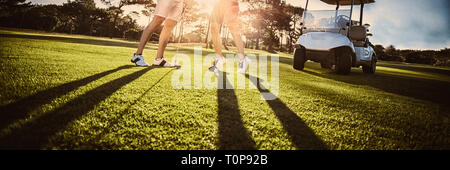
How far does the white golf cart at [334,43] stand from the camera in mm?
4855

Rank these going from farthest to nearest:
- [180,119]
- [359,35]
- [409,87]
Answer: [359,35] < [409,87] < [180,119]

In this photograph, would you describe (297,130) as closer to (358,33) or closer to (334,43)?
(334,43)

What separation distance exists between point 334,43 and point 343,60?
1.76 ft

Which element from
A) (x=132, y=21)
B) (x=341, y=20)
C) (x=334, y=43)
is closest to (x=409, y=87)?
(x=334, y=43)

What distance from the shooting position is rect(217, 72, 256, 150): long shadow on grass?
1.03m

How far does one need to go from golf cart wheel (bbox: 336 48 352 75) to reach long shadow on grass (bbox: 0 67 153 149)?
5.16 metres

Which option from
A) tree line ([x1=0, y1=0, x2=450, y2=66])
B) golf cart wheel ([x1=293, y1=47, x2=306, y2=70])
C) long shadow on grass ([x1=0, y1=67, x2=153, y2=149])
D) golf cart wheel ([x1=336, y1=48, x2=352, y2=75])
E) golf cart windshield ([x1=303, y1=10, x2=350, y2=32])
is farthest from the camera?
tree line ([x1=0, y1=0, x2=450, y2=66])

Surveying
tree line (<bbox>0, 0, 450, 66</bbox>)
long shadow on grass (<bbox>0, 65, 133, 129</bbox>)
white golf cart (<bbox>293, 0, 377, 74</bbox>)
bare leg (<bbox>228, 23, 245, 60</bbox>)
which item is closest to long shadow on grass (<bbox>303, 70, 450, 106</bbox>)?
white golf cart (<bbox>293, 0, 377, 74</bbox>)

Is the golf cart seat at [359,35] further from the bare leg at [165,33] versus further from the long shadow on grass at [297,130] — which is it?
the long shadow on grass at [297,130]

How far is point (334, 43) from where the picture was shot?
4742mm

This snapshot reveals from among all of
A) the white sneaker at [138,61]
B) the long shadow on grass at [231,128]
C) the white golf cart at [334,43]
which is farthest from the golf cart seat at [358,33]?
the white sneaker at [138,61]

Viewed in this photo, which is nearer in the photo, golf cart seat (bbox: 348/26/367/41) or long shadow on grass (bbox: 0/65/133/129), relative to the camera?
long shadow on grass (bbox: 0/65/133/129)

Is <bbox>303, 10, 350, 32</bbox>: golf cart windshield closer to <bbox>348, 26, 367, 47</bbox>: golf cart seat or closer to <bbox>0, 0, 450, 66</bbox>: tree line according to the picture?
<bbox>348, 26, 367, 47</bbox>: golf cart seat
